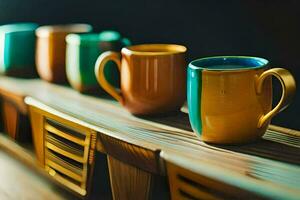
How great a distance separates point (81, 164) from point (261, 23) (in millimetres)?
387

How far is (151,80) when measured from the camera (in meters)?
0.77

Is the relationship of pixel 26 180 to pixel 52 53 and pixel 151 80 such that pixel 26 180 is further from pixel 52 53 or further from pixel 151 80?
pixel 151 80

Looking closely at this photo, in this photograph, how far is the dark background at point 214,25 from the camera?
0.76 metres


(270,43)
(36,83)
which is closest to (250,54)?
(270,43)

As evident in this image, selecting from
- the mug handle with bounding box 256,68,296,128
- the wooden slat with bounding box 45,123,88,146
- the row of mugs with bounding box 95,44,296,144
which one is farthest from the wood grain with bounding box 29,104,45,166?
the mug handle with bounding box 256,68,296,128

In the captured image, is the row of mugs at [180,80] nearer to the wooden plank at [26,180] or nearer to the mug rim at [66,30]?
the mug rim at [66,30]

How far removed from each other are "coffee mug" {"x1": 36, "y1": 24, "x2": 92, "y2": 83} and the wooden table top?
9cm

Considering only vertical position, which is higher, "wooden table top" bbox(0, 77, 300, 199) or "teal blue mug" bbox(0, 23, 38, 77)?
"teal blue mug" bbox(0, 23, 38, 77)

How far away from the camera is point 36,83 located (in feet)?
3.42

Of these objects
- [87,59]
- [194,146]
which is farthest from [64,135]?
[194,146]

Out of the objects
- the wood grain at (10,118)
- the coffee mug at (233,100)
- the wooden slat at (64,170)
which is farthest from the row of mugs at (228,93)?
the wood grain at (10,118)

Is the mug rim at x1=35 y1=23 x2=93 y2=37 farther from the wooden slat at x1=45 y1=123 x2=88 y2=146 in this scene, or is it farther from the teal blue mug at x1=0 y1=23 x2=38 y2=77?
the wooden slat at x1=45 y1=123 x2=88 y2=146

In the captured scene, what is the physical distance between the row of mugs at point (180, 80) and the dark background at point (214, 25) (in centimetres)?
8

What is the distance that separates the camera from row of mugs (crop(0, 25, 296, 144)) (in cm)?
Result: 64
